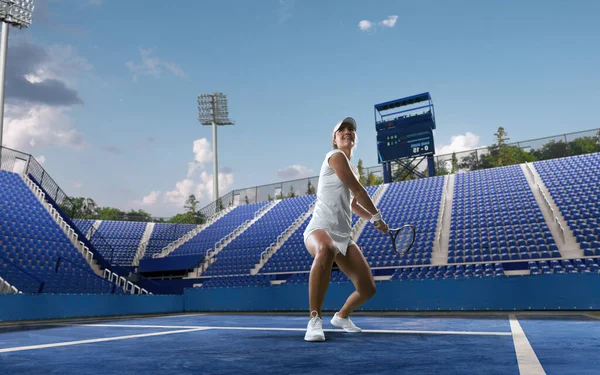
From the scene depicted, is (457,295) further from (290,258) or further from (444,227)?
(290,258)

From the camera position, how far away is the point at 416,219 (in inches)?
824

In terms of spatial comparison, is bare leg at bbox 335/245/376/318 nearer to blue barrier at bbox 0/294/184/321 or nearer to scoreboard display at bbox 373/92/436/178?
blue barrier at bbox 0/294/184/321

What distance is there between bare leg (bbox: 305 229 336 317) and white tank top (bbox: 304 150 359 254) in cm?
11

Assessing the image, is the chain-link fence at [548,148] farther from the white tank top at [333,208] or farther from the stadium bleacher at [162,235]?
the white tank top at [333,208]

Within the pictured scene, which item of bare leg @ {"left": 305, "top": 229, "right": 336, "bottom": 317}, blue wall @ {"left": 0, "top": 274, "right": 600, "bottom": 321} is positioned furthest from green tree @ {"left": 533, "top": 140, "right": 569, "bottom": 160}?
bare leg @ {"left": 305, "top": 229, "right": 336, "bottom": 317}

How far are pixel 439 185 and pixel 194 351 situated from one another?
23867mm

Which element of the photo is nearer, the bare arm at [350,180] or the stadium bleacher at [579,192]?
the bare arm at [350,180]

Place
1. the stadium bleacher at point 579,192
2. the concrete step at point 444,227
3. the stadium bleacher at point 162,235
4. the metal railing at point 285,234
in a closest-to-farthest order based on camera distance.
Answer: the stadium bleacher at point 579,192, the concrete step at point 444,227, the metal railing at point 285,234, the stadium bleacher at point 162,235

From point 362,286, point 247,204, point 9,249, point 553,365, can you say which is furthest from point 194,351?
point 247,204

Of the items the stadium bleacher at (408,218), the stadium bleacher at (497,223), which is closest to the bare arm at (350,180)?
the stadium bleacher at (497,223)

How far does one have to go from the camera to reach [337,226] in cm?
430

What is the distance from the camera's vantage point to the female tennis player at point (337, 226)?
4.15m

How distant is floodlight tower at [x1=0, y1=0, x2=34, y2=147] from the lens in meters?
24.7

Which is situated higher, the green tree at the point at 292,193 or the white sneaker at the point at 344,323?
the green tree at the point at 292,193
